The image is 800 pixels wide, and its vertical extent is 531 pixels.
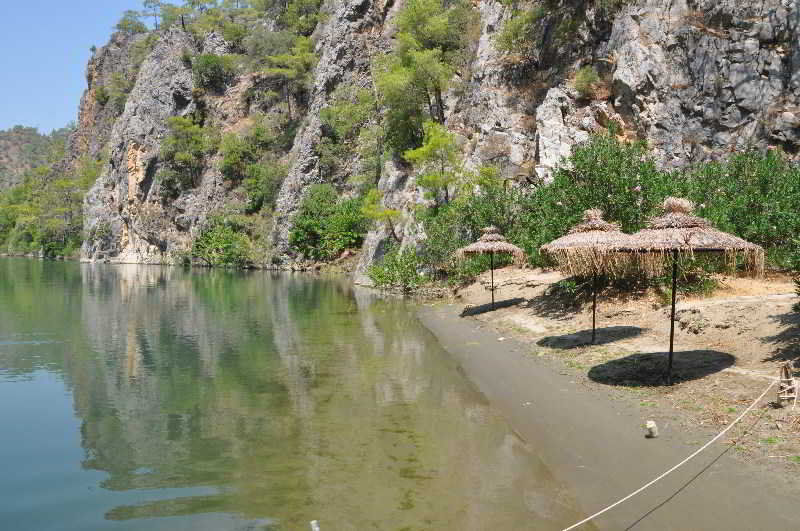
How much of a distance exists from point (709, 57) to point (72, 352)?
28143mm

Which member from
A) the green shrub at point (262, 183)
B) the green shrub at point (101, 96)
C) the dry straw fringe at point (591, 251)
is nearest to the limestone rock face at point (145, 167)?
the green shrub at point (262, 183)

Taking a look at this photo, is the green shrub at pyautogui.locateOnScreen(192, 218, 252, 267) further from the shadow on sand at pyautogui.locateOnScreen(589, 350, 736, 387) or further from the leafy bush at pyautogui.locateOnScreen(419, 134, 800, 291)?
the shadow on sand at pyautogui.locateOnScreen(589, 350, 736, 387)

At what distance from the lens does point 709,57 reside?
26.4 m

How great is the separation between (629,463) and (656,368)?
4014mm

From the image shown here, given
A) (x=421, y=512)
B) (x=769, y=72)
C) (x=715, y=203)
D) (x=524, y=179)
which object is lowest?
(x=421, y=512)

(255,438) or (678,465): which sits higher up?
(678,465)

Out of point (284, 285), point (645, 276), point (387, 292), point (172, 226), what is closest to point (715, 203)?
point (645, 276)

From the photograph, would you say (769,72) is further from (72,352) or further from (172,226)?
(172,226)

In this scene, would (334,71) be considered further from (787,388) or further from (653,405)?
(787,388)

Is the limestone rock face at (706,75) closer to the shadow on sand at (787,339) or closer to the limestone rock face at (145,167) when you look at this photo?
the shadow on sand at (787,339)

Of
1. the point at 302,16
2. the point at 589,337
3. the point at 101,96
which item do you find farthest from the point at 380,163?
the point at 101,96

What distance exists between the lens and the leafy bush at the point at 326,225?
52312 millimetres

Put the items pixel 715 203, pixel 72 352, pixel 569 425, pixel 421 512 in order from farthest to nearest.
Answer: pixel 715 203
pixel 72 352
pixel 569 425
pixel 421 512

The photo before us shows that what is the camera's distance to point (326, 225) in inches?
2092
